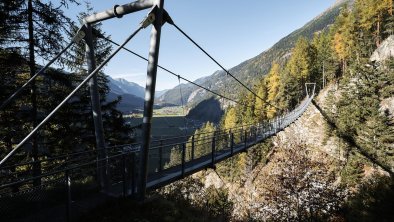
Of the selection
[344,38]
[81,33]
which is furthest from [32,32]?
[344,38]

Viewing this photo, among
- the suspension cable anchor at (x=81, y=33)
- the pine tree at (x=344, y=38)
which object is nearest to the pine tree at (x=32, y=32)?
the suspension cable anchor at (x=81, y=33)

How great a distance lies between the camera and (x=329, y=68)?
2267 inches

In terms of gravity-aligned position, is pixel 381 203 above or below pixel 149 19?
below

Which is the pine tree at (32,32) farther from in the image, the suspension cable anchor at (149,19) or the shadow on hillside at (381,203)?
the shadow on hillside at (381,203)

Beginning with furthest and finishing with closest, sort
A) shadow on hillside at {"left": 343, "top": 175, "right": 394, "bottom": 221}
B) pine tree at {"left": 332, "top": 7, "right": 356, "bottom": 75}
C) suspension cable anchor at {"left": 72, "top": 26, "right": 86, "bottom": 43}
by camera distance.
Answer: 1. pine tree at {"left": 332, "top": 7, "right": 356, "bottom": 75}
2. shadow on hillside at {"left": 343, "top": 175, "right": 394, "bottom": 221}
3. suspension cable anchor at {"left": 72, "top": 26, "right": 86, "bottom": 43}

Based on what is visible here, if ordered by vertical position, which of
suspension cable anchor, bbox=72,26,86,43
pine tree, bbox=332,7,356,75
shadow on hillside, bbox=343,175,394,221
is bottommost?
shadow on hillside, bbox=343,175,394,221

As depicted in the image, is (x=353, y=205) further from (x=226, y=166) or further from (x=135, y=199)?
(x=226, y=166)

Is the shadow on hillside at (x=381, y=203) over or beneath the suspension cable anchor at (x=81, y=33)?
beneath

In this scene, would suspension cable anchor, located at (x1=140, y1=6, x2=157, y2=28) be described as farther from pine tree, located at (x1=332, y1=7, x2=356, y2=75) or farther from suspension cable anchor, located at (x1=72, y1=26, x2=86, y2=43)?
pine tree, located at (x1=332, y1=7, x2=356, y2=75)

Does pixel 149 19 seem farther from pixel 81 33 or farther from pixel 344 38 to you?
pixel 344 38

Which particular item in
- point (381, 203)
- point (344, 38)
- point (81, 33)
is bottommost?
point (381, 203)

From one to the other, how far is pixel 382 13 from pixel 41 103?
60314 mm

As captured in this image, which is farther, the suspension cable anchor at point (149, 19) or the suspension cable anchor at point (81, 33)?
the suspension cable anchor at point (81, 33)

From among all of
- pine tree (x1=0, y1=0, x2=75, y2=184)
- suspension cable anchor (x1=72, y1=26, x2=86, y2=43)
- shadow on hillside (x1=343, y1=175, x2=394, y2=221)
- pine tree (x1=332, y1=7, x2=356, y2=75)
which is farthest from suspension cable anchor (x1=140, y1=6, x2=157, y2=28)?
pine tree (x1=332, y1=7, x2=356, y2=75)
